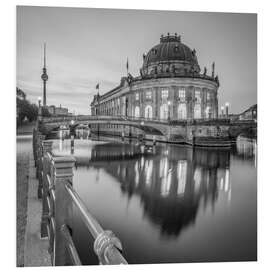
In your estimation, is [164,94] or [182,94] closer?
[182,94]

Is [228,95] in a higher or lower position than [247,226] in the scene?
higher

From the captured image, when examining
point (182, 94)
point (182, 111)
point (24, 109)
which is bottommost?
point (24, 109)

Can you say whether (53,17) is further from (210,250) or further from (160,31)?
(210,250)

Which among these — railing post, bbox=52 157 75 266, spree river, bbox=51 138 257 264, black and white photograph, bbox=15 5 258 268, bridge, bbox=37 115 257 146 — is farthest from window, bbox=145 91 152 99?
railing post, bbox=52 157 75 266

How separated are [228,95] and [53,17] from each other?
158 inches

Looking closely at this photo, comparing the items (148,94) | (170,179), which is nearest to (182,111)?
(148,94)

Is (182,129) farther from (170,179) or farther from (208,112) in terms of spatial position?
(170,179)

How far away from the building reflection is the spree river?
0.02 metres

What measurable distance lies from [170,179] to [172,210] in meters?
2.61

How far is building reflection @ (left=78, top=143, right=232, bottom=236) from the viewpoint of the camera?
5.52m

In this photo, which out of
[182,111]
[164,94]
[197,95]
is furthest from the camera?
[164,94]

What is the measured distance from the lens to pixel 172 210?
5797 mm

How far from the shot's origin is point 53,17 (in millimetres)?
4238
